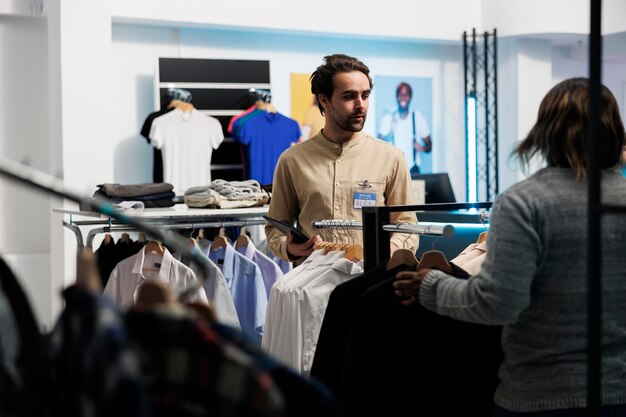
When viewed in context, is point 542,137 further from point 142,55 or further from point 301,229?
point 142,55

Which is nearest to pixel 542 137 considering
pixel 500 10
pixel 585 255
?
pixel 585 255

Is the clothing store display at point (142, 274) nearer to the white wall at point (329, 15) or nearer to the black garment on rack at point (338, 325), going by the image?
the black garment on rack at point (338, 325)

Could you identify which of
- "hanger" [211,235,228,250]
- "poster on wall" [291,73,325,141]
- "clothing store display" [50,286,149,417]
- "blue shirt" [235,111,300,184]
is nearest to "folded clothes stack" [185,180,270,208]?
"hanger" [211,235,228,250]

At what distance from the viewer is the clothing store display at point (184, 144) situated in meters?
7.33

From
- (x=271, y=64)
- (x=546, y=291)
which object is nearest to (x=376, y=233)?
(x=546, y=291)

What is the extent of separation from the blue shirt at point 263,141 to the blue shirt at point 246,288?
3.62 m

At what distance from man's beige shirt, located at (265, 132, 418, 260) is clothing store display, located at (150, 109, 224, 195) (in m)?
3.83

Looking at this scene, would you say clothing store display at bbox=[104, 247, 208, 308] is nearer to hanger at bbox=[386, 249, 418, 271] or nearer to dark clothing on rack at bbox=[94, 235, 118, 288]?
dark clothing on rack at bbox=[94, 235, 118, 288]

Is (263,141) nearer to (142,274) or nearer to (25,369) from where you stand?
(142,274)

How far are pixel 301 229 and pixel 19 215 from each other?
15.8 feet

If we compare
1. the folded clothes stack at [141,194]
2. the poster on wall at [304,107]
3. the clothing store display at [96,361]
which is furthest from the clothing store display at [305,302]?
the poster on wall at [304,107]

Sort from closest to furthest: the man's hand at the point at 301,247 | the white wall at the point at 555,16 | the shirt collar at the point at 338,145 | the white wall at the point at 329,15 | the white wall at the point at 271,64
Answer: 1. the man's hand at the point at 301,247
2. the shirt collar at the point at 338,145
3. the white wall at the point at 329,15
4. the white wall at the point at 271,64
5. the white wall at the point at 555,16

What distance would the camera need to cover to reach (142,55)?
783 centimetres

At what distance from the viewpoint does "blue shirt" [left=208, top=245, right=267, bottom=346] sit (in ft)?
13.0
